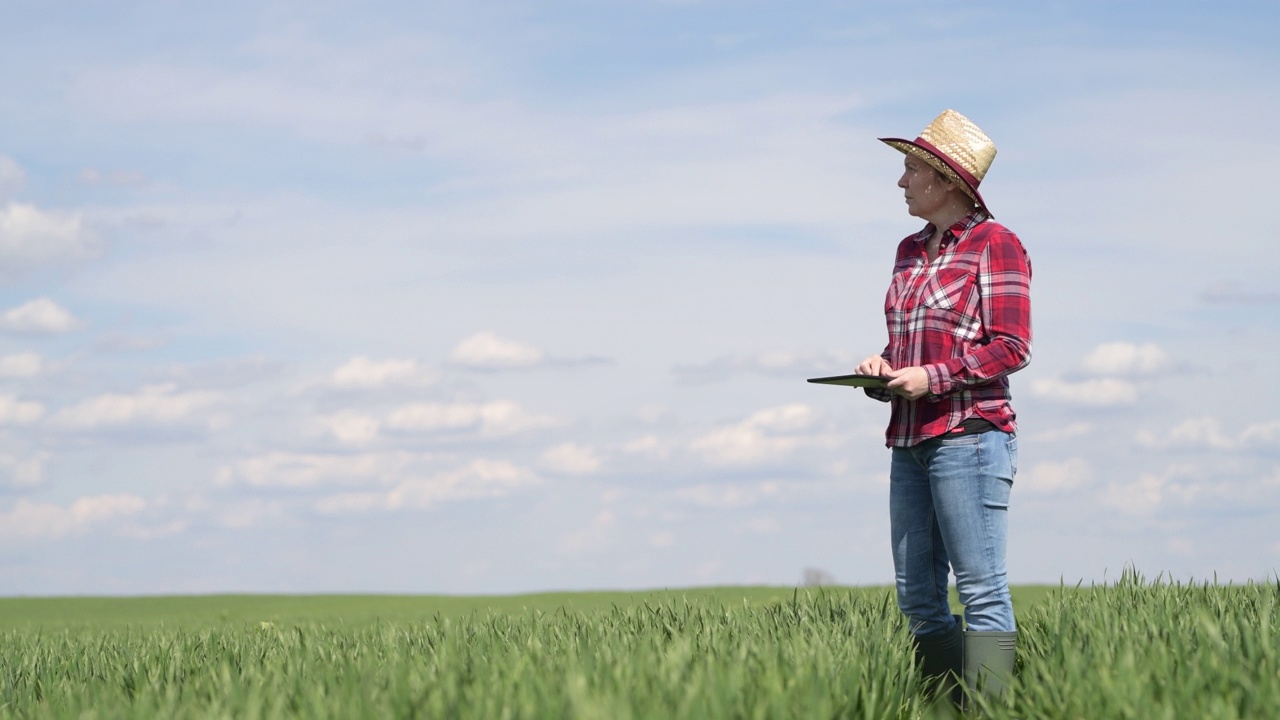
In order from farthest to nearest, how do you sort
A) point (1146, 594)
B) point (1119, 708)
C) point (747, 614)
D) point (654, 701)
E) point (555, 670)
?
point (1146, 594), point (747, 614), point (555, 670), point (1119, 708), point (654, 701)

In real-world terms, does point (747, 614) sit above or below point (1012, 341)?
below

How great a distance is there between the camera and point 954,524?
4801 mm

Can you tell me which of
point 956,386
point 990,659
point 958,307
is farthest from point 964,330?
point 990,659

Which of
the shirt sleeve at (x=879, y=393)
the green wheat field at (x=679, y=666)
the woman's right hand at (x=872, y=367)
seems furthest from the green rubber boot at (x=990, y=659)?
the woman's right hand at (x=872, y=367)

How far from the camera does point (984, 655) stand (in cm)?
500

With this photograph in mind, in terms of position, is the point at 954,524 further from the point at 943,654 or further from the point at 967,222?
the point at 967,222

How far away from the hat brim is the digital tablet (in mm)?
953

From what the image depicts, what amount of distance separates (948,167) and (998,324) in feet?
2.43

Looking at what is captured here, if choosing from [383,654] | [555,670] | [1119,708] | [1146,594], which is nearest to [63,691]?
[383,654]

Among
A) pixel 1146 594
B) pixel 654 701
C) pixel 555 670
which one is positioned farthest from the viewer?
pixel 1146 594

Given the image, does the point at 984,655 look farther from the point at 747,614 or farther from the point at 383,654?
the point at 383,654

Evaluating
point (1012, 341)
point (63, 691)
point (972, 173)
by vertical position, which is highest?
point (972, 173)

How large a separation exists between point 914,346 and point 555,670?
2087 millimetres

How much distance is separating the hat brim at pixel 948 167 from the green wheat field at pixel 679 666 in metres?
1.96
